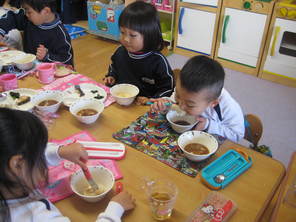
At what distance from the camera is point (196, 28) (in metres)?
3.38

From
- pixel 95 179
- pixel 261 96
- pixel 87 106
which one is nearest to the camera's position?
pixel 95 179

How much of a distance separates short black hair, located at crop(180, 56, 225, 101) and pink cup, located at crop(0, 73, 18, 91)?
2.80ft

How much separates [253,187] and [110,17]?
132 inches

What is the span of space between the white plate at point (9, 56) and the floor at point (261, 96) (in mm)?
1235

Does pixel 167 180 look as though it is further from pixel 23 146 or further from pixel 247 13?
pixel 247 13

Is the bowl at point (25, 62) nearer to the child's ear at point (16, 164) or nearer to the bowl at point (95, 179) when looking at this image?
the bowl at point (95, 179)

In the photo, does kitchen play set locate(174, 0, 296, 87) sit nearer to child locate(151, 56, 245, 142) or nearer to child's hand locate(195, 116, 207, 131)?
child locate(151, 56, 245, 142)

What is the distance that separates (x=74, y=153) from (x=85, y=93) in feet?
1.71

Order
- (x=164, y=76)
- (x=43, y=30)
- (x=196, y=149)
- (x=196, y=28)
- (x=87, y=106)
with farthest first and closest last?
(x=196, y=28)
(x=43, y=30)
(x=164, y=76)
(x=87, y=106)
(x=196, y=149)

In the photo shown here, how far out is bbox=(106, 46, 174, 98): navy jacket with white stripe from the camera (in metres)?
1.65

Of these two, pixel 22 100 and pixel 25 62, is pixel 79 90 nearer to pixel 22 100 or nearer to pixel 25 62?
pixel 22 100

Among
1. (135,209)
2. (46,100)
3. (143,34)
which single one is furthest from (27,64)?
(135,209)

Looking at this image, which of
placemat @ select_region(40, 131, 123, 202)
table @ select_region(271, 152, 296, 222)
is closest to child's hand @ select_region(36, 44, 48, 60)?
placemat @ select_region(40, 131, 123, 202)

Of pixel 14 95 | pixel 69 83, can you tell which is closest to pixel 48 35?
pixel 69 83
